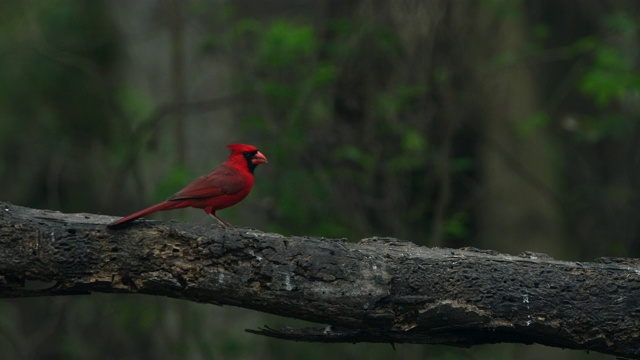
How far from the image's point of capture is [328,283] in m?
4.24

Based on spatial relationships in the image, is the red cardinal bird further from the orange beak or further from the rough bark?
the rough bark

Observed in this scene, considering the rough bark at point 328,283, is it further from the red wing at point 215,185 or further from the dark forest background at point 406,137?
the dark forest background at point 406,137

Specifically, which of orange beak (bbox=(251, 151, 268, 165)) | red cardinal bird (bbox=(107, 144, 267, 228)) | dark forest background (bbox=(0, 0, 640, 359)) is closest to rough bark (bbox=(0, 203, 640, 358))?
red cardinal bird (bbox=(107, 144, 267, 228))

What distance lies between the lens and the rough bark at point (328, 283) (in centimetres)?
423

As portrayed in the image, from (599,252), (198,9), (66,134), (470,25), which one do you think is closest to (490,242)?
(599,252)

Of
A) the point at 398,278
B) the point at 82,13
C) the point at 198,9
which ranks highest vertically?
the point at 82,13

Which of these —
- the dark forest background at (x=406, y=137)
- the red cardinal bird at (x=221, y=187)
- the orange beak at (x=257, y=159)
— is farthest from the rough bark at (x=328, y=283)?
the dark forest background at (x=406, y=137)

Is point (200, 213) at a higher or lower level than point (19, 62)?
lower

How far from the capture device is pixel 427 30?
9391 mm

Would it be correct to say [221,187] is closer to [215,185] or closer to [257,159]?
[215,185]

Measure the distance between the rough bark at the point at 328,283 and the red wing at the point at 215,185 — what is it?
0.82 m

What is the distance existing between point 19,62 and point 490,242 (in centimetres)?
575

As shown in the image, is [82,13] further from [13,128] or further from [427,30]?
[427,30]

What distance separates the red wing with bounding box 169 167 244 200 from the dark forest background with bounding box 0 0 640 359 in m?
3.44
